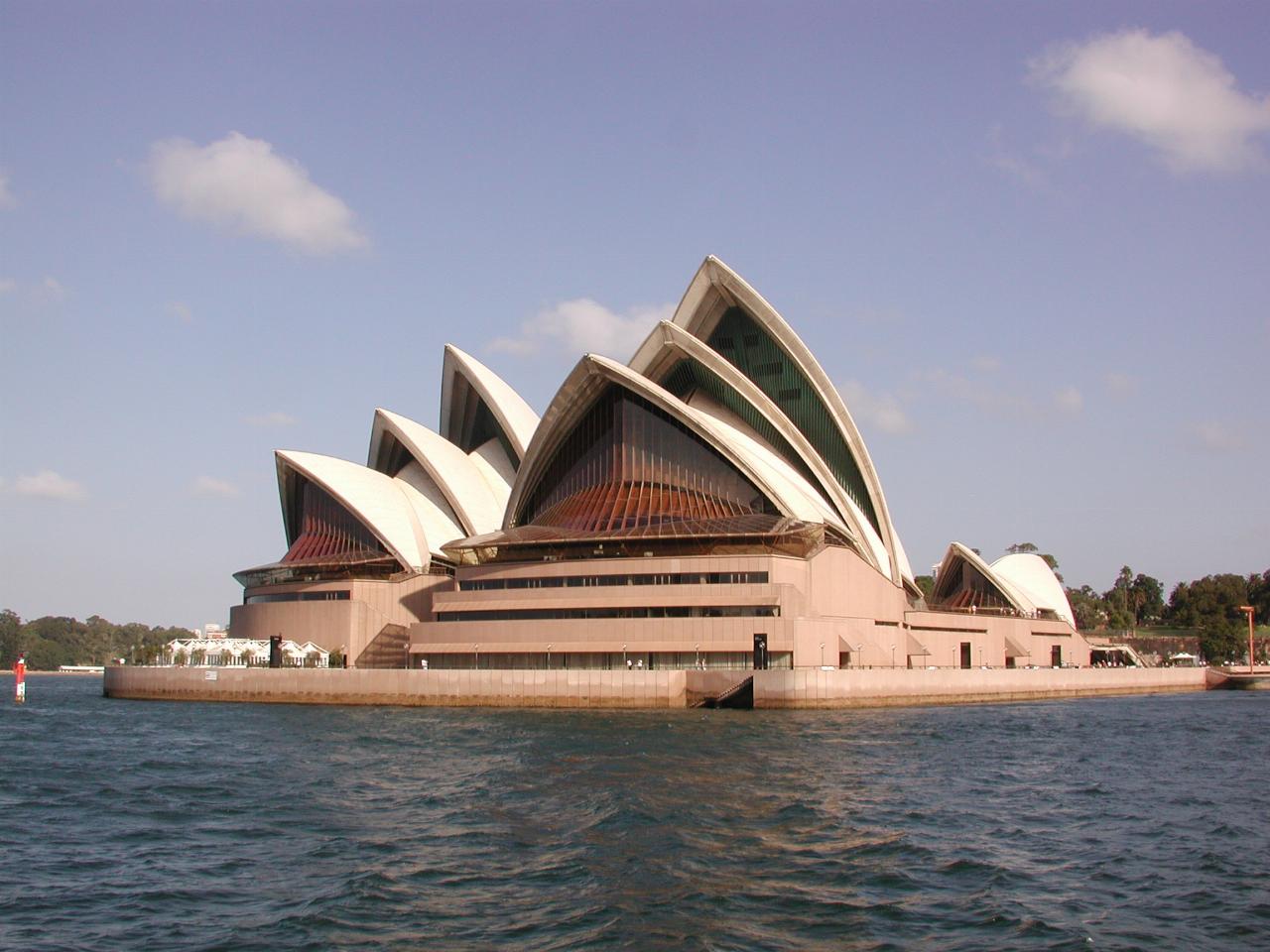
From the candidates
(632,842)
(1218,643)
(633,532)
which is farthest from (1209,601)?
(632,842)

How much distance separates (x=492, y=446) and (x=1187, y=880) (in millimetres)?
68195

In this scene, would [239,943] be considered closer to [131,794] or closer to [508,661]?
[131,794]

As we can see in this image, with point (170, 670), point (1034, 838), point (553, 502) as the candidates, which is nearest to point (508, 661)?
point (553, 502)

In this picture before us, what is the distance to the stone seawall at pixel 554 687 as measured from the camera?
182ft

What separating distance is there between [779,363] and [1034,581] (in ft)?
120

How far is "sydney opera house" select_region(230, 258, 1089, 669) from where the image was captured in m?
60.7

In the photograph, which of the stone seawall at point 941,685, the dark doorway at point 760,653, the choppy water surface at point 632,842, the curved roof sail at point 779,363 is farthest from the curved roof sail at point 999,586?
the choppy water surface at point 632,842

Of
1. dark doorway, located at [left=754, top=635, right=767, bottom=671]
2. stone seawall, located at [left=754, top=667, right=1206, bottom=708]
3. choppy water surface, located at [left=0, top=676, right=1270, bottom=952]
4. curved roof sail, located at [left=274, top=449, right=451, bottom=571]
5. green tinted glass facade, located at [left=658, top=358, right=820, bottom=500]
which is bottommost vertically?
choppy water surface, located at [left=0, top=676, right=1270, bottom=952]

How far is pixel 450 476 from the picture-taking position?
8012 cm

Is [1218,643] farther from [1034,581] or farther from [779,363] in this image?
[779,363]

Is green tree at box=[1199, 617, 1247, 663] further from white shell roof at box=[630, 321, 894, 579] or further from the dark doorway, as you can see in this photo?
the dark doorway

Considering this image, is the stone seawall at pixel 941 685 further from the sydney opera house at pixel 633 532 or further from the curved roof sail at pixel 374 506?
the curved roof sail at pixel 374 506

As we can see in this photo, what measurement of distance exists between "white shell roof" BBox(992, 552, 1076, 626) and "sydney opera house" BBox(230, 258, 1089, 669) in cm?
715

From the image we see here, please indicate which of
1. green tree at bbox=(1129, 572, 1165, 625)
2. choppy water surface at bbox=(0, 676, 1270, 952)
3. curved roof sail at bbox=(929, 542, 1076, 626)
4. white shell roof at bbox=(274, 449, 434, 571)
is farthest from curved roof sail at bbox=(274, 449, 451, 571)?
green tree at bbox=(1129, 572, 1165, 625)
